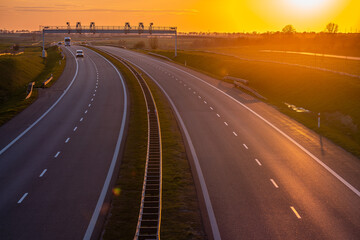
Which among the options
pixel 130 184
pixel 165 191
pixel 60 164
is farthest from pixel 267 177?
pixel 60 164

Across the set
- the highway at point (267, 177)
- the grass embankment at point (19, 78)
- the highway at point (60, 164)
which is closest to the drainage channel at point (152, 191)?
the highway at point (60, 164)

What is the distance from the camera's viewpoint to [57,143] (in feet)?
98.5

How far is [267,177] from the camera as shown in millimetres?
22922

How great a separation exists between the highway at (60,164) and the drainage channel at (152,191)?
6.41 feet

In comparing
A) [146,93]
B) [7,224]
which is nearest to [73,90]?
[146,93]

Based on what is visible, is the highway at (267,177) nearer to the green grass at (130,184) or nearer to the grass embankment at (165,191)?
the grass embankment at (165,191)

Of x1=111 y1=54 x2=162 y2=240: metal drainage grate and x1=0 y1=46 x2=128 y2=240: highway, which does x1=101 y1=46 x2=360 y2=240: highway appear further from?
x1=0 y1=46 x2=128 y2=240: highway

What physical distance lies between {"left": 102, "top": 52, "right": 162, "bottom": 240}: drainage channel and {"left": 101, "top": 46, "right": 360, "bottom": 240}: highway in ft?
7.03

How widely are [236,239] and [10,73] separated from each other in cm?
6470

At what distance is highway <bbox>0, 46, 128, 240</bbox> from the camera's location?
58.6 ft

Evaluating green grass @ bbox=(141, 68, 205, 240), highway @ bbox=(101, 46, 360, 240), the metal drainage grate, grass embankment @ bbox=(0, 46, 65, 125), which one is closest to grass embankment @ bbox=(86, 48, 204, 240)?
green grass @ bbox=(141, 68, 205, 240)

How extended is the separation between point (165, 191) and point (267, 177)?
5.94 metres

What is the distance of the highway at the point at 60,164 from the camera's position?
58.6 ft

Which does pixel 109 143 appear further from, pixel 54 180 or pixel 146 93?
pixel 146 93
